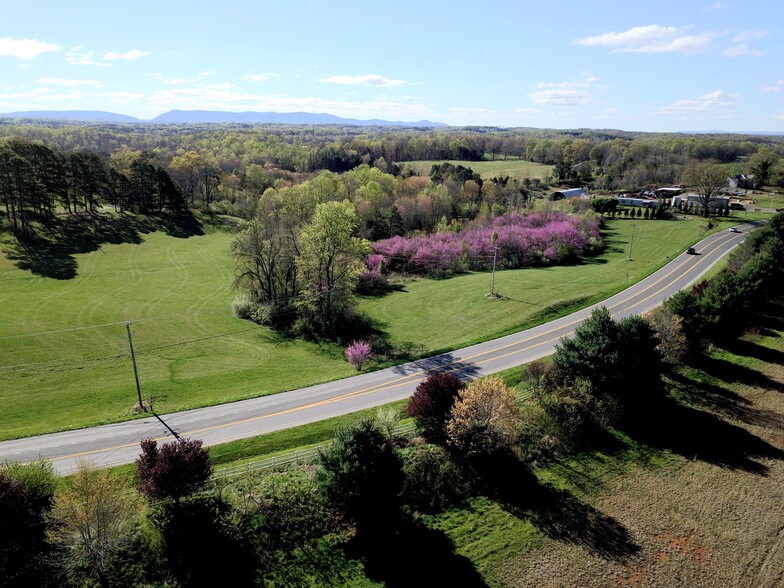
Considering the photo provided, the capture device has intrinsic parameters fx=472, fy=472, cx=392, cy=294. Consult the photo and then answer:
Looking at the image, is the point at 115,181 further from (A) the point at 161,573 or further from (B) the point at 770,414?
(B) the point at 770,414

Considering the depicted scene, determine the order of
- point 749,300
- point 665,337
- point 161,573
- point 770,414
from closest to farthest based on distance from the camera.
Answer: point 161,573
point 770,414
point 665,337
point 749,300

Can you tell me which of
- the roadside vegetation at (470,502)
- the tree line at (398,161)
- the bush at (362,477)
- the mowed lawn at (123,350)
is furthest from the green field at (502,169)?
the bush at (362,477)

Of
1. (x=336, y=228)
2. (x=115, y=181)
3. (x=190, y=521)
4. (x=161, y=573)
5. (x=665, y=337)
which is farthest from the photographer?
(x=115, y=181)

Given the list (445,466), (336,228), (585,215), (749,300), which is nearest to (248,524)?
(445,466)

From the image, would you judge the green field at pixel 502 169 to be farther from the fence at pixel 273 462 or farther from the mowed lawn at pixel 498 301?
the fence at pixel 273 462

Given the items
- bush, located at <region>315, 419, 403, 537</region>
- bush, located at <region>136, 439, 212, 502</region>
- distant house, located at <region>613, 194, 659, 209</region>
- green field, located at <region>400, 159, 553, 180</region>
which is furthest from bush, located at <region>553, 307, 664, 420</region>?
green field, located at <region>400, 159, 553, 180</region>

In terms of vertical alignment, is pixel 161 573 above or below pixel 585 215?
below

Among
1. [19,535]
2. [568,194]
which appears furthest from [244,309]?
→ [568,194]

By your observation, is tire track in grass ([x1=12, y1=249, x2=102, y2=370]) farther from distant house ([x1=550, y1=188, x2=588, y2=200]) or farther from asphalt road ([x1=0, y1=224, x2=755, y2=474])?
distant house ([x1=550, y1=188, x2=588, y2=200])
